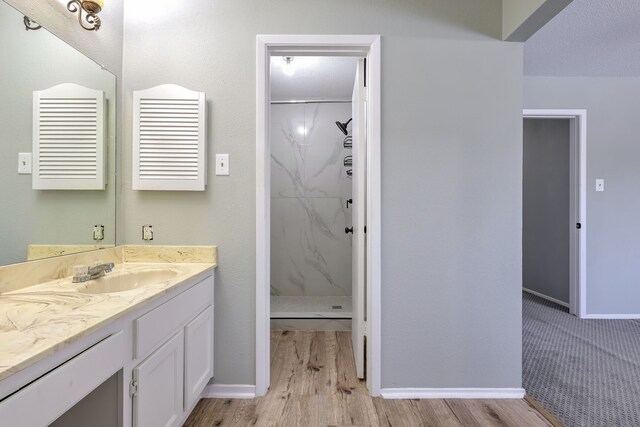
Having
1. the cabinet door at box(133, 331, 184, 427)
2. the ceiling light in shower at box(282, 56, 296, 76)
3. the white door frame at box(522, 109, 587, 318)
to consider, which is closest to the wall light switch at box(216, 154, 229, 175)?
the cabinet door at box(133, 331, 184, 427)

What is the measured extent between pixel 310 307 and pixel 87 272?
2.11 meters

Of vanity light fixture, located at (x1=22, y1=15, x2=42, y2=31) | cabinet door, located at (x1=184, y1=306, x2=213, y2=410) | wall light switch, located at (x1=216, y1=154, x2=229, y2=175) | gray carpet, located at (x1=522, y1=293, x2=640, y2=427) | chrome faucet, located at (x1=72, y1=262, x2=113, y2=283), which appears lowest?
gray carpet, located at (x1=522, y1=293, x2=640, y2=427)

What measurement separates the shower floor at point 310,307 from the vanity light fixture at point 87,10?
2.33 meters

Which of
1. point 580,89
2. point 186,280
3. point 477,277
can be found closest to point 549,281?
point 580,89

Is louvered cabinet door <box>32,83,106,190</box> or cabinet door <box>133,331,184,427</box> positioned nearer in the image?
cabinet door <box>133,331,184,427</box>

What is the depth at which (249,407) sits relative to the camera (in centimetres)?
163

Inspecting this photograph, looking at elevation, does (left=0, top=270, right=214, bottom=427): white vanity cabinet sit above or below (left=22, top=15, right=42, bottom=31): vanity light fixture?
below

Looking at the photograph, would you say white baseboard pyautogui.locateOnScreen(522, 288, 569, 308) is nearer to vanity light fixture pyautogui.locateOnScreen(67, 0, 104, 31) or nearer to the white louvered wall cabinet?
the white louvered wall cabinet

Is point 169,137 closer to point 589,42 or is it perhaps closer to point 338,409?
point 338,409

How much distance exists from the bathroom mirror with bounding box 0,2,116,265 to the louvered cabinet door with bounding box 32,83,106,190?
0.03 meters

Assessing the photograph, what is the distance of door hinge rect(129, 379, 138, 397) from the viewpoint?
40.4 inches

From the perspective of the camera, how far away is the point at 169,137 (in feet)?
5.52

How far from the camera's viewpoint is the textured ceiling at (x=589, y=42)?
1.98m

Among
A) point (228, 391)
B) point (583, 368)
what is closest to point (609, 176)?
point (583, 368)
